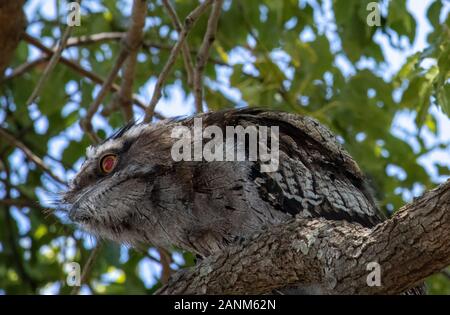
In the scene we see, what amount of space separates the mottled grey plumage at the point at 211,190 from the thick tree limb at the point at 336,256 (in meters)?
0.63

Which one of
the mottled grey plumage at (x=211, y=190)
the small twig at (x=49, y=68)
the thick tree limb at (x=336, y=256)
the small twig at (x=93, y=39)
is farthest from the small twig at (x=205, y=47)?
the thick tree limb at (x=336, y=256)

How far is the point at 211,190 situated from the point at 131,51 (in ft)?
5.65

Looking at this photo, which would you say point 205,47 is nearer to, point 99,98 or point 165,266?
point 99,98

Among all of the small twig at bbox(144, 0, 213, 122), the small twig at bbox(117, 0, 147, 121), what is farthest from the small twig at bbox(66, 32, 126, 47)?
the small twig at bbox(144, 0, 213, 122)

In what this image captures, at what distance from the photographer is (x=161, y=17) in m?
6.96

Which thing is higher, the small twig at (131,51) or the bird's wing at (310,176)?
the small twig at (131,51)

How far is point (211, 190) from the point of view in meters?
4.39

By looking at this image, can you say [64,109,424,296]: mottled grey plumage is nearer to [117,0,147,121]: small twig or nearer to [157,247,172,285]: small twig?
[157,247,172,285]: small twig

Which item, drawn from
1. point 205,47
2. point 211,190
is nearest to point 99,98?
point 205,47

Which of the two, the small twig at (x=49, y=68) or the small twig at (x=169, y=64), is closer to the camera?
the small twig at (x=169, y=64)

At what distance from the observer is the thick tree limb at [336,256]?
299 cm

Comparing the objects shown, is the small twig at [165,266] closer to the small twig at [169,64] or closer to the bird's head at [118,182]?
the bird's head at [118,182]

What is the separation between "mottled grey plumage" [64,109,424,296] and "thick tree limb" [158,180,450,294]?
63cm
